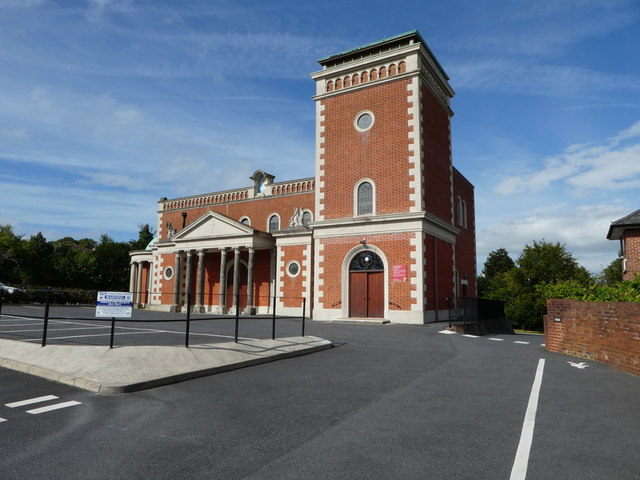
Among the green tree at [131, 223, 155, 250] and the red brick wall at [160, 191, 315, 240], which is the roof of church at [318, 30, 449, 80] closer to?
the red brick wall at [160, 191, 315, 240]

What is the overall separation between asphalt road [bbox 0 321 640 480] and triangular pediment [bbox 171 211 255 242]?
2115 centimetres

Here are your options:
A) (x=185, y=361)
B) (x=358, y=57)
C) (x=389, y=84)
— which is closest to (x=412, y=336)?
(x=185, y=361)

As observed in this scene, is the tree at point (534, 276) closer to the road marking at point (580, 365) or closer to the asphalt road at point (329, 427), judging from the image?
the road marking at point (580, 365)

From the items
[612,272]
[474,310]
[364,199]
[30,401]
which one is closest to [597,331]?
[474,310]

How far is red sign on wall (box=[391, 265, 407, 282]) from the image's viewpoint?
21.3 metres

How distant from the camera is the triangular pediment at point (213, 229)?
2917cm

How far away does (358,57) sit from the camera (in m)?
24.8

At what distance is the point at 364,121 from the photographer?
2377 centimetres

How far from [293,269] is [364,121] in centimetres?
1004

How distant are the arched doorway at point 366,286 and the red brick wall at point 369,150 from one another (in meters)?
2.51

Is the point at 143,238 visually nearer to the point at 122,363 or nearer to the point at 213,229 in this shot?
the point at 213,229

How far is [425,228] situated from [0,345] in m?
17.2

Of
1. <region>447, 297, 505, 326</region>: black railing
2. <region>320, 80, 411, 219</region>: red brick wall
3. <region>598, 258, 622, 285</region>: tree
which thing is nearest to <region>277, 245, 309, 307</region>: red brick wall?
<region>320, 80, 411, 219</region>: red brick wall

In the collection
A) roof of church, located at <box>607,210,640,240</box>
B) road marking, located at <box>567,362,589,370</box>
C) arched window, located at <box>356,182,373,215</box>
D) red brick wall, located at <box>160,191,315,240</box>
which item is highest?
red brick wall, located at <box>160,191,315,240</box>
